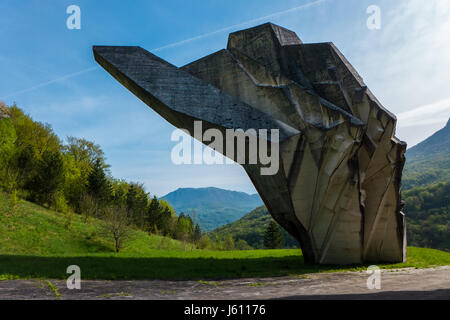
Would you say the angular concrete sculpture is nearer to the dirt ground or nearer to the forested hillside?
the dirt ground

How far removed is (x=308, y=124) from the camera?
12.3 meters

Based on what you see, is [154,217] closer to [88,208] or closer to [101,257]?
[88,208]

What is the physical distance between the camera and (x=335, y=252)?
1249 cm

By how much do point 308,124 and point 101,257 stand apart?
13059 mm

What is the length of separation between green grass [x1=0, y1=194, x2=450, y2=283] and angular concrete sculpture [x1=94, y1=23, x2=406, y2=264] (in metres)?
1.74

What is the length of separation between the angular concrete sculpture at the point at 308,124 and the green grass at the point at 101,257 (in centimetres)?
174

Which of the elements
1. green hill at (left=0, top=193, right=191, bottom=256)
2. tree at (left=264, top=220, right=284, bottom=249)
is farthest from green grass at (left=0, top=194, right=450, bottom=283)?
tree at (left=264, top=220, right=284, bottom=249)

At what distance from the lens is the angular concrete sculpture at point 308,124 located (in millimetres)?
11750

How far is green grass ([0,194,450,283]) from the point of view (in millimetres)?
9836

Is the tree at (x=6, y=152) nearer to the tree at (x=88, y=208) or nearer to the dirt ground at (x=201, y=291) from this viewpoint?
the tree at (x=88, y=208)

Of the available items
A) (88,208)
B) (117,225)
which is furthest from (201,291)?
(88,208)

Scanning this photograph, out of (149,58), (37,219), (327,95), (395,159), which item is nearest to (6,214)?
(37,219)

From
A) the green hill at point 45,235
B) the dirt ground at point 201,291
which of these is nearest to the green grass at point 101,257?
the green hill at point 45,235
